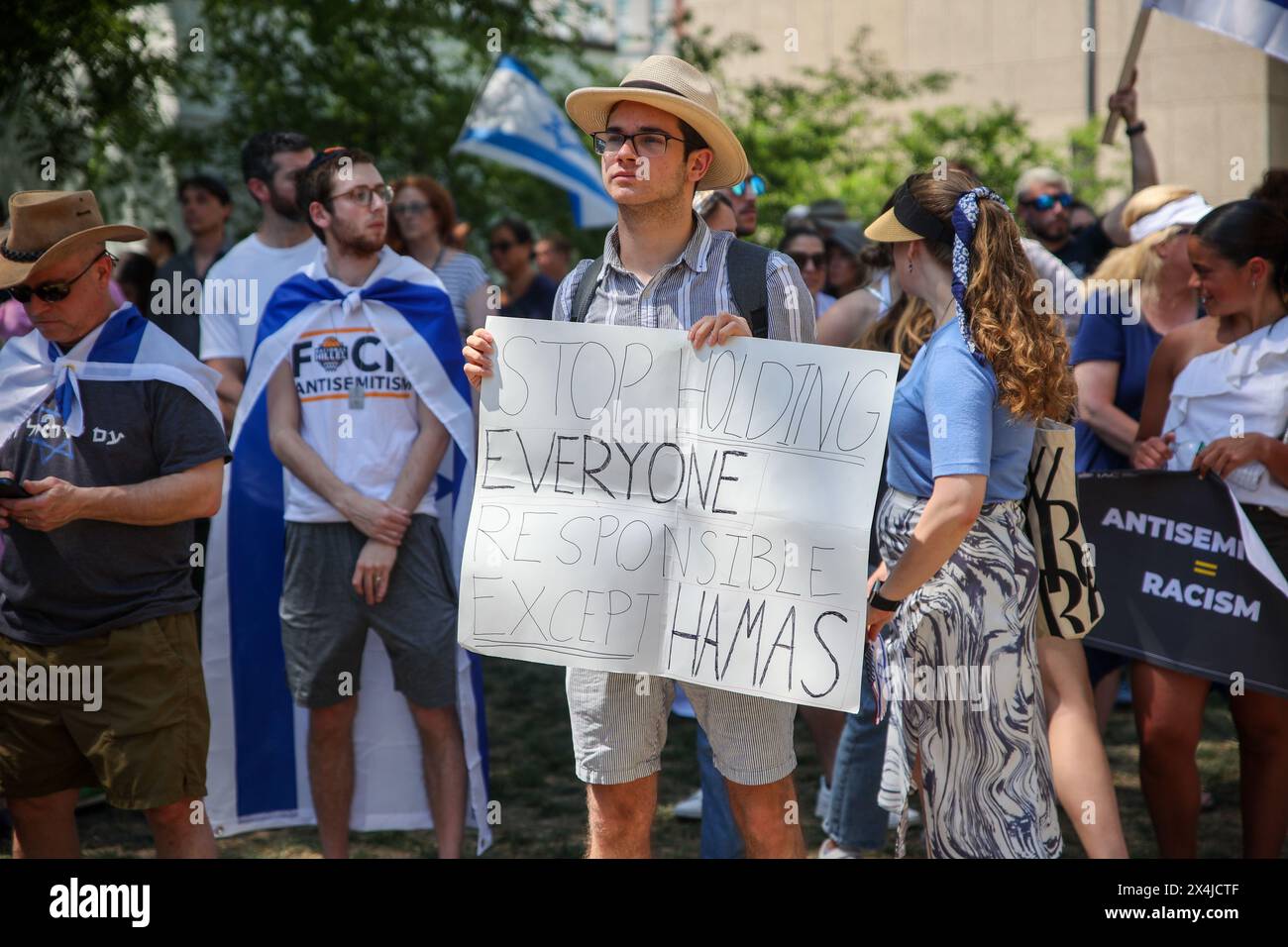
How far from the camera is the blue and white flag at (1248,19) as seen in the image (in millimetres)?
5555

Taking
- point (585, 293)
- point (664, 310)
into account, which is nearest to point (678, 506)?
point (664, 310)

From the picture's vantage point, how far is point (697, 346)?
3.44 meters

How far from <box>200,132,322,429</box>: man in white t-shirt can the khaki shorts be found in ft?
5.39

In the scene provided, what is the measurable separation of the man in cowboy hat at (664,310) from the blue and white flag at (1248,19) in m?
2.89

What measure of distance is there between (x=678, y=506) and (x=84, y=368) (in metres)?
1.66

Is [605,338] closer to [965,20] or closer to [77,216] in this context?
[77,216]

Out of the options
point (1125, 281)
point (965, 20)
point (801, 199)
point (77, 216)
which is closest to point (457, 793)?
point (77, 216)

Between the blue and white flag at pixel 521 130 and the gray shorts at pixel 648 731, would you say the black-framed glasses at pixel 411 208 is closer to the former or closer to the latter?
the blue and white flag at pixel 521 130

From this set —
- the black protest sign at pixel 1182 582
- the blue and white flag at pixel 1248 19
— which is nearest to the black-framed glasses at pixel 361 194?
the black protest sign at pixel 1182 582

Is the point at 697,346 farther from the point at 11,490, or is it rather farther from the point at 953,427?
the point at 11,490

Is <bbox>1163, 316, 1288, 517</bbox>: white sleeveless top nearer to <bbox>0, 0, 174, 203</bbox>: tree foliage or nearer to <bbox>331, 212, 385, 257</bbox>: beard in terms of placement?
<bbox>331, 212, 385, 257</bbox>: beard

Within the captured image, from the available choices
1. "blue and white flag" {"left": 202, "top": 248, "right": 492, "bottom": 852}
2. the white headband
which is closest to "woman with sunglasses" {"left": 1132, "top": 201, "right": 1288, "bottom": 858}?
the white headband

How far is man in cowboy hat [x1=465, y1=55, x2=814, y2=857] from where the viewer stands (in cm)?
355

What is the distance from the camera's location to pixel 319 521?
482 centimetres
